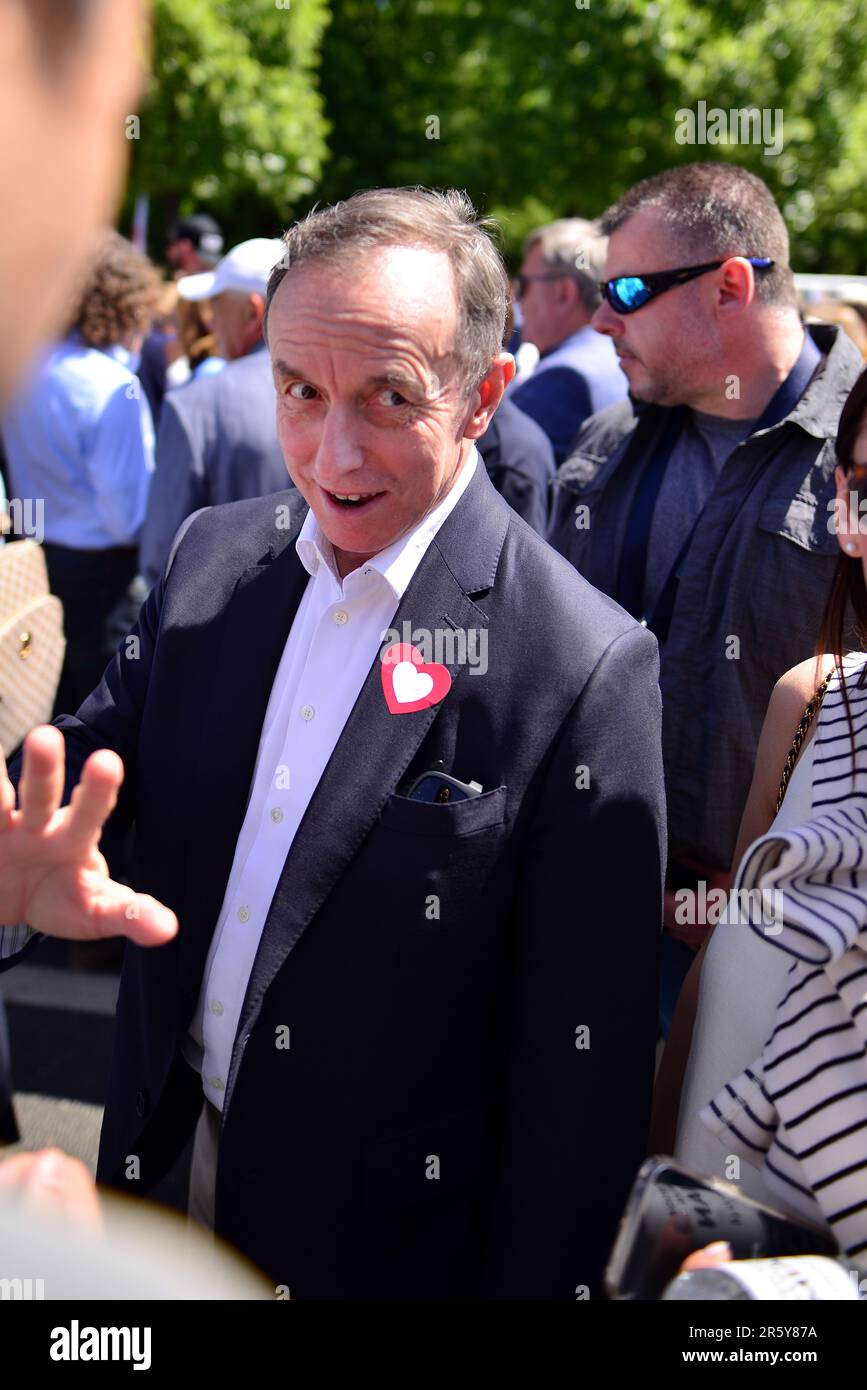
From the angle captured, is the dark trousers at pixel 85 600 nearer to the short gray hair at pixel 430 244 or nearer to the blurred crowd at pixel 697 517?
the blurred crowd at pixel 697 517

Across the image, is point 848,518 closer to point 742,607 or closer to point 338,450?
point 338,450

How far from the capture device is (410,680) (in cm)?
172

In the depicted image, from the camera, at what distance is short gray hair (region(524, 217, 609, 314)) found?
507 cm

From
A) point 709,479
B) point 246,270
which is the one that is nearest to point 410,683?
point 709,479

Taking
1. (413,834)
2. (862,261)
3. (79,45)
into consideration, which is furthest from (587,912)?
(862,261)

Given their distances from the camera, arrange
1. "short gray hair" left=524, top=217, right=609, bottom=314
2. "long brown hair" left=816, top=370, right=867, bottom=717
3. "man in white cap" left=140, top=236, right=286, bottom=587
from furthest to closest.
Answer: "short gray hair" left=524, top=217, right=609, bottom=314 → "man in white cap" left=140, top=236, right=286, bottom=587 → "long brown hair" left=816, top=370, right=867, bottom=717

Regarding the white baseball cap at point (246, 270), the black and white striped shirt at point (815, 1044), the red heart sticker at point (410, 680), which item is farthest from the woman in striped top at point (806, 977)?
the white baseball cap at point (246, 270)

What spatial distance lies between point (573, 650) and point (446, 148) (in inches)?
831

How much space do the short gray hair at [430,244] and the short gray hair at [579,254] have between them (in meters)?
3.36

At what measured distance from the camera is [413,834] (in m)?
1.66

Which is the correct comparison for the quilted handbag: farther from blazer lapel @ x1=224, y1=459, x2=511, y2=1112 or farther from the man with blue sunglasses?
blazer lapel @ x1=224, y1=459, x2=511, y2=1112

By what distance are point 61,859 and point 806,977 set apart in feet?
2.85

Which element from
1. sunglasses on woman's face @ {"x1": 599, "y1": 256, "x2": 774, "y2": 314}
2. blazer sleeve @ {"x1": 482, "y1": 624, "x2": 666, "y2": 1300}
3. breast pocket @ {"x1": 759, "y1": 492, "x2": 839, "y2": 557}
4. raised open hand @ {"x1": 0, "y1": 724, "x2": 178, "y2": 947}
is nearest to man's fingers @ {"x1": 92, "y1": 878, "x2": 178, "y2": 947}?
raised open hand @ {"x1": 0, "y1": 724, "x2": 178, "y2": 947}

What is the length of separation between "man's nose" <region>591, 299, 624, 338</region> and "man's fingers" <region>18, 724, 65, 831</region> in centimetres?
216
